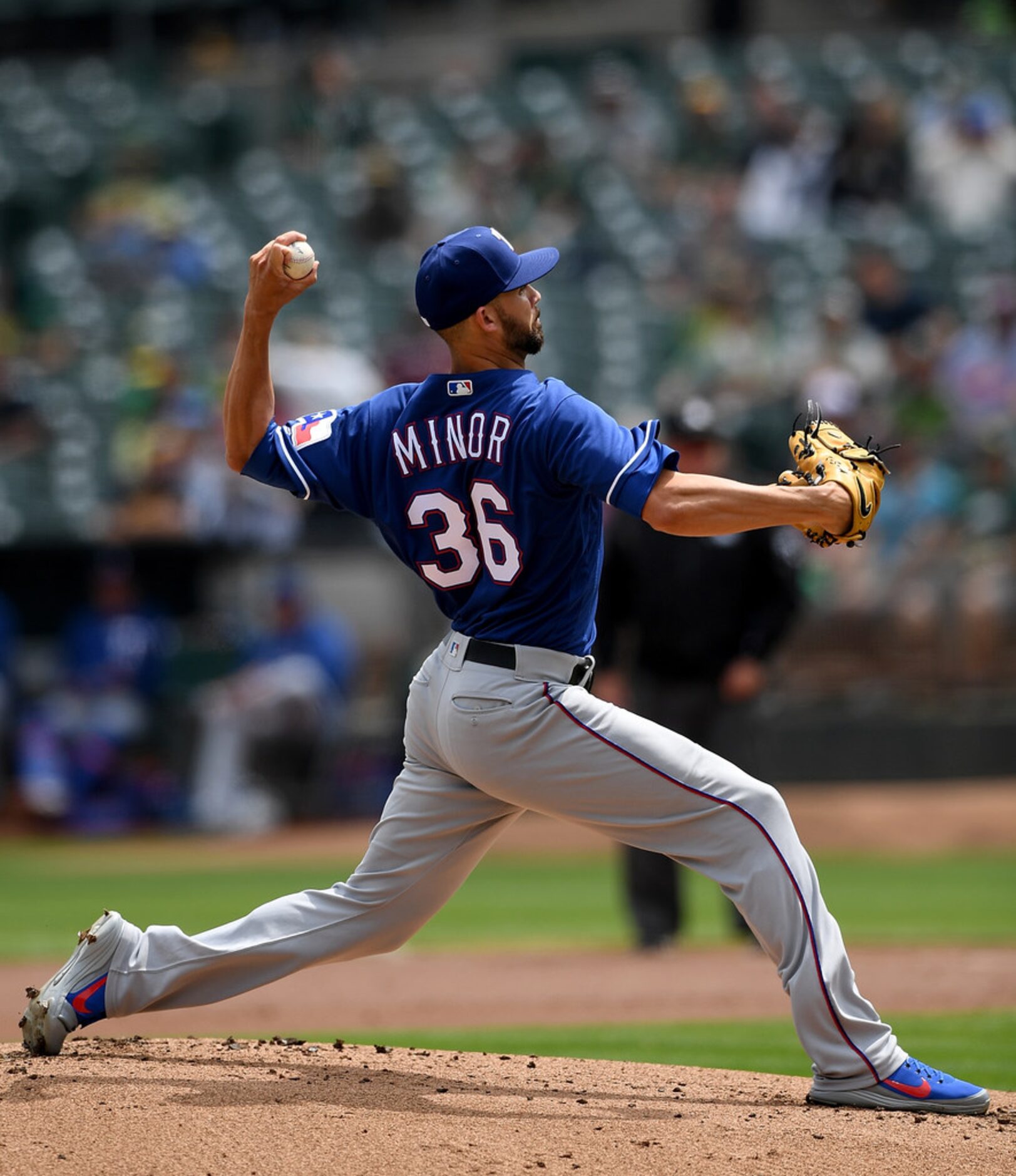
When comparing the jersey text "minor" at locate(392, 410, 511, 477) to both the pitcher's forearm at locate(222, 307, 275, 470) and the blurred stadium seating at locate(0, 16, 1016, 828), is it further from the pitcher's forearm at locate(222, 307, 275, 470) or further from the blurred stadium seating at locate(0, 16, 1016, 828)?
the blurred stadium seating at locate(0, 16, 1016, 828)

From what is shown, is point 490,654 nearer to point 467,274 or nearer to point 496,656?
point 496,656

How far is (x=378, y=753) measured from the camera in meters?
13.1

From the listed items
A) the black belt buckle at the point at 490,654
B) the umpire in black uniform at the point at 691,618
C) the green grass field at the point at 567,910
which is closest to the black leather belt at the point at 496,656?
the black belt buckle at the point at 490,654

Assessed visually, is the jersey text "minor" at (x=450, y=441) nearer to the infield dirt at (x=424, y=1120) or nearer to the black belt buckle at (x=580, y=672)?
the black belt buckle at (x=580, y=672)

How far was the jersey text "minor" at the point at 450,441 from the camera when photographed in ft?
13.1

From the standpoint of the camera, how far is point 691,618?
7969mm

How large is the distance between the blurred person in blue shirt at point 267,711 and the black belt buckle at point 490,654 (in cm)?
893

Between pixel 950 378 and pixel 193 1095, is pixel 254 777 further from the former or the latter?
pixel 193 1095

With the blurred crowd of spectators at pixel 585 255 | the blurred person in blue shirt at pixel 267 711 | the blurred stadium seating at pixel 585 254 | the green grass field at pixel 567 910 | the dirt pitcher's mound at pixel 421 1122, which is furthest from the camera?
the blurred crowd of spectators at pixel 585 255

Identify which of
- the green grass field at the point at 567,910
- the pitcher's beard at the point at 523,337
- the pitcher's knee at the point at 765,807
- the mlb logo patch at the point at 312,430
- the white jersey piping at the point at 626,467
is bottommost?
the green grass field at the point at 567,910

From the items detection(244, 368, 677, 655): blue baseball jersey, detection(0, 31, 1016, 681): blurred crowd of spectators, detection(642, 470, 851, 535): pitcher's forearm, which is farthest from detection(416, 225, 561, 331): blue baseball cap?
detection(0, 31, 1016, 681): blurred crowd of spectators

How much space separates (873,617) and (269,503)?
4.58m

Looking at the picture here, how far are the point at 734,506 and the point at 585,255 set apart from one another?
13.1 meters

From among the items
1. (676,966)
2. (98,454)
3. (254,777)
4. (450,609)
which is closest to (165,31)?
(98,454)
